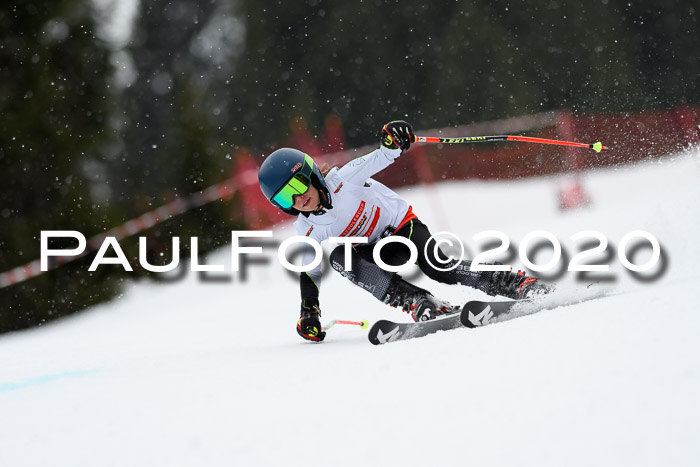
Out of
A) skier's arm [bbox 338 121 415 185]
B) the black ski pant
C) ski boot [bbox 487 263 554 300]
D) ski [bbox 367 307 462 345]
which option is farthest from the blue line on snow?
ski boot [bbox 487 263 554 300]

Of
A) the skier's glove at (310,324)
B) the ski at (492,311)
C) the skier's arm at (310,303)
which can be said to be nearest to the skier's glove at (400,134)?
the skier's arm at (310,303)

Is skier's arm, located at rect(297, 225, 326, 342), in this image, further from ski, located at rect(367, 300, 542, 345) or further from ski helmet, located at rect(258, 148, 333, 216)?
ski, located at rect(367, 300, 542, 345)

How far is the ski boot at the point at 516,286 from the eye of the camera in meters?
4.62

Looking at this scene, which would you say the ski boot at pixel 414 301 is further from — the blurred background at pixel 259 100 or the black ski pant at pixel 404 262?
the blurred background at pixel 259 100

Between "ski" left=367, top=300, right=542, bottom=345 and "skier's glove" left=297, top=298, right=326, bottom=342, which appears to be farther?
"skier's glove" left=297, top=298, right=326, bottom=342

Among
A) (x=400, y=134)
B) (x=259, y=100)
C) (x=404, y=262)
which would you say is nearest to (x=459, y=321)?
(x=404, y=262)

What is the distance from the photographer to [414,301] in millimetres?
4844

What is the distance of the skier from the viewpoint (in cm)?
468

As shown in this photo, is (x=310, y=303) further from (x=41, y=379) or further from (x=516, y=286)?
(x=41, y=379)

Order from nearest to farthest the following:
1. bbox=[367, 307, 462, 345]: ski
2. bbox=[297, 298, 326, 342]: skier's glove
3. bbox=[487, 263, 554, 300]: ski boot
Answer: bbox=[367, 307, 462, 345]: ski → bbox=[487, 263, 554, 300]: ski boot → bbox=[297, 298, 326, 342]: skier's glove

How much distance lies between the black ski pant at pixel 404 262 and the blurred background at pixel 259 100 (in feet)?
19.9

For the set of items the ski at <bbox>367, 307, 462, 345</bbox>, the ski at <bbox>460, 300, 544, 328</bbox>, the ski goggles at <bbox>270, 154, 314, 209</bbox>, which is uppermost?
the ski goggles at <bbox>270, 154, 314, 209</bbox>

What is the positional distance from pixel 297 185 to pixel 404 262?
886mm

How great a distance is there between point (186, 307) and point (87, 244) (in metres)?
1.59
